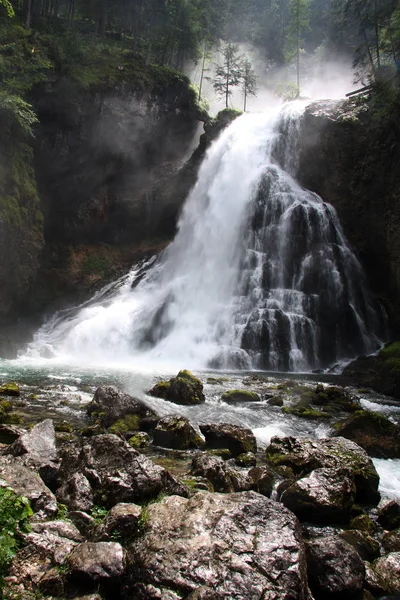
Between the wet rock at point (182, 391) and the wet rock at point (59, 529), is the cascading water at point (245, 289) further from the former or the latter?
the wet rock at point (59, 529)

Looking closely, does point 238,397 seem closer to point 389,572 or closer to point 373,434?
point 373,434

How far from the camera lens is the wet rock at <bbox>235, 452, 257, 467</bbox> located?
317 inches

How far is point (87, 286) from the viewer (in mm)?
32062

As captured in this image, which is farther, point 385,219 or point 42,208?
point 42,208

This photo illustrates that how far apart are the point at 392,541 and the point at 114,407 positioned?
7.04 m

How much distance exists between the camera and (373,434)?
9.62m

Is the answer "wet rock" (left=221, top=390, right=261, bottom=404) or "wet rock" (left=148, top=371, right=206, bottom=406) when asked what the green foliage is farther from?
"wet rock" (left=221, top=390, right=261, bottom=404)

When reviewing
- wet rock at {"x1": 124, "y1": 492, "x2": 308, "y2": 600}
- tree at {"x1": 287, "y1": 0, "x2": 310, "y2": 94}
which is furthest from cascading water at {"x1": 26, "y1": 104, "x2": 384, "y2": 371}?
tree at {"x1": 287, "y1": 0, "x2": 310, "y2": 94}

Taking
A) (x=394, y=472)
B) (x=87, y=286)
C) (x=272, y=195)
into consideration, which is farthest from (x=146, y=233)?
(x=394, y=472)

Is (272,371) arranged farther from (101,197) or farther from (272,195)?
(101,197)

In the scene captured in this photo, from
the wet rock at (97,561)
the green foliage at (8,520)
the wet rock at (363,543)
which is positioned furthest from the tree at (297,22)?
the green foliage at (8,520)

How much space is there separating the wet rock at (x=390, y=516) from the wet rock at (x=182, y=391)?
7.52 meters

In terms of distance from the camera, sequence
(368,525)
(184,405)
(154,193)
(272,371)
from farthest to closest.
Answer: (154,193), (272,371), (184,405), (368,525)

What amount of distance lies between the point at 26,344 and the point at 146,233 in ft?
51.8
